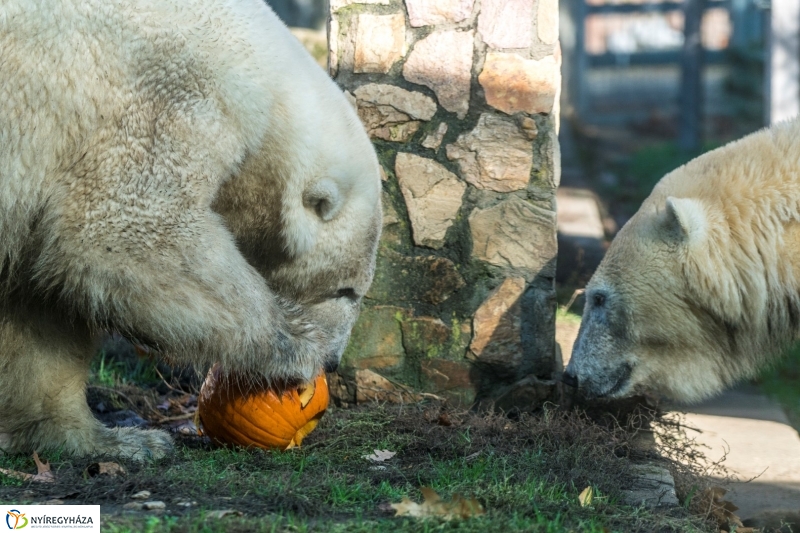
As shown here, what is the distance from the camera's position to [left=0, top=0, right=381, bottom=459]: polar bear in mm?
2957

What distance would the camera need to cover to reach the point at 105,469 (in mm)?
3197

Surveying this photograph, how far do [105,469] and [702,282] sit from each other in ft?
7.14

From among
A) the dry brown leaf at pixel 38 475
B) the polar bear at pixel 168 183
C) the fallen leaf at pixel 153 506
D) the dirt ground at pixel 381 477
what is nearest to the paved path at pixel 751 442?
the dirt ground at pixel 381 477

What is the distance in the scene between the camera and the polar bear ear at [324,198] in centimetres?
325

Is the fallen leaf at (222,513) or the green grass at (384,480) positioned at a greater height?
the fallen leaf at (222,513)

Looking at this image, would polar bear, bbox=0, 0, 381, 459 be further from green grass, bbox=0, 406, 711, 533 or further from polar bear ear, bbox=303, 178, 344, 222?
green grass, bbox=0, 406, 711, 533

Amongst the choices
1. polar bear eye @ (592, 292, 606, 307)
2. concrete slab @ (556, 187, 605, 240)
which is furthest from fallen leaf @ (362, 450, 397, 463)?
concrete slab @ (556, 187, 605, 240)

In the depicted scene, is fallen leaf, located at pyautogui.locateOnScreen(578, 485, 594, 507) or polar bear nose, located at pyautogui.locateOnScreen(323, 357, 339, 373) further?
polar bear nose, located at pyautogui.locateOnScreen(323, 357, 339, 373)

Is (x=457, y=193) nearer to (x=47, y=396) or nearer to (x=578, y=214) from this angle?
(x=47, y=396)

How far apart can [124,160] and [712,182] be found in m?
2.05

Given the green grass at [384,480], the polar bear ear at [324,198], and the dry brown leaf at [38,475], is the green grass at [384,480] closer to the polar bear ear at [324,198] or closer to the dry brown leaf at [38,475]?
the dry brown leaf at [38,475]

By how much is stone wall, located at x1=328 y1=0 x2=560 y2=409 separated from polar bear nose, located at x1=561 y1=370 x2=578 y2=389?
18 centimetres

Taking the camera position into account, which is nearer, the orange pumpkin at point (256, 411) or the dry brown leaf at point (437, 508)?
the dry brown leaf at point (437, 508)

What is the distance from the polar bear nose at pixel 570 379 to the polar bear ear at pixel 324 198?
123cm
